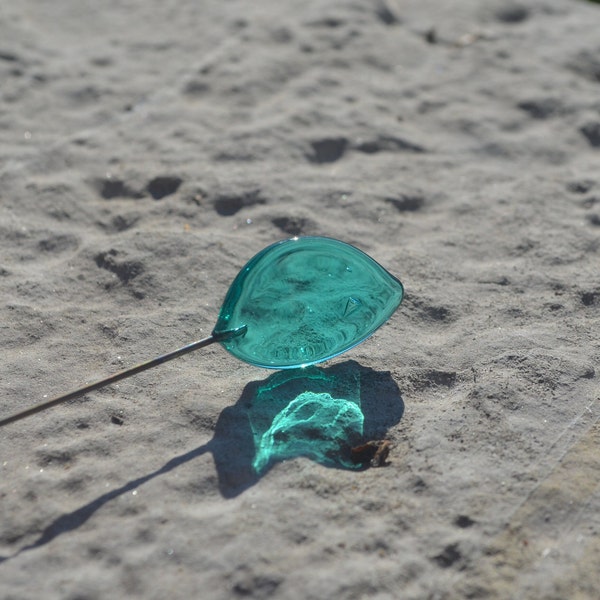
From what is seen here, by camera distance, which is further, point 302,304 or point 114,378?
point 302,304

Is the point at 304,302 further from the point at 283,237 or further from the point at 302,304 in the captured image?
the point at 283,237

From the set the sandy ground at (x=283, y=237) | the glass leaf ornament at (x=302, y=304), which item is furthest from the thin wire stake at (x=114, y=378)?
the sandy ground at (x=283, y=237)

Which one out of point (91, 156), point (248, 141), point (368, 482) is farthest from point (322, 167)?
point (368, 482)

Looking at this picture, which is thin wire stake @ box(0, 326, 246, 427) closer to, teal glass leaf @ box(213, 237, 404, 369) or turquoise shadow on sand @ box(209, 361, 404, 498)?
teal glass leaf @ box(213, 237, 404, 369)

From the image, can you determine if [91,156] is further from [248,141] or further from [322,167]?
[322,167]

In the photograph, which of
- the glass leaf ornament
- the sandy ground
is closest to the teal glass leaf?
the glass leaf ornament

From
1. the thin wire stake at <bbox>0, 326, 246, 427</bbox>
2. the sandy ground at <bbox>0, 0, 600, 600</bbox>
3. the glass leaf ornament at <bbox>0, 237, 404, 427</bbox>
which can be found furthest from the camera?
the glass leaf ornament at <bbox>0, 237, 404, 427</bbox>

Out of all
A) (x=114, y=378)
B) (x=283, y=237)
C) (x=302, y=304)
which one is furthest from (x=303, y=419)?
(x=283, y=237)

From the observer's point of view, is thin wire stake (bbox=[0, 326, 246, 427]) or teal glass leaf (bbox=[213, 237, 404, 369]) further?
teal glass leaf (bbox=[213, 237, 404, 369])
